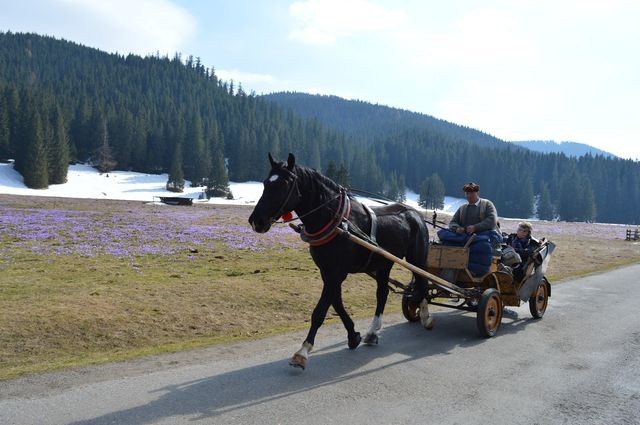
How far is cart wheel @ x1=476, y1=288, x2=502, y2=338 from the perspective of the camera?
349 inches

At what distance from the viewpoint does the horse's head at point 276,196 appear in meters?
6.59

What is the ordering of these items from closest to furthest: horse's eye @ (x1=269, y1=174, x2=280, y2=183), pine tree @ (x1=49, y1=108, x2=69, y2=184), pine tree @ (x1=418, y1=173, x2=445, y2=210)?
1. horse's eye @ (x1=269, y1=174, x2=280, y2=183)
2. pine tree @ (x1=49, y1=108, x2=69, y2=184)
3. pine tree @ (x1=418, y1=173, x2=445, y2=210)

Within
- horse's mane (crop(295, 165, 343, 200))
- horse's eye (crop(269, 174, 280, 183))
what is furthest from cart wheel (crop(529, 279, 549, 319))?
horse's eye (crop(269, 174, 280, 183))

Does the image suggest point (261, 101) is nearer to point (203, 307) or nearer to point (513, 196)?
point (513, 196)

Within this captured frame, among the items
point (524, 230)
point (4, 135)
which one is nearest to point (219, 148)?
point (4, 135)

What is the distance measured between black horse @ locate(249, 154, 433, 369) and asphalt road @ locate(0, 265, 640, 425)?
28.2 inches

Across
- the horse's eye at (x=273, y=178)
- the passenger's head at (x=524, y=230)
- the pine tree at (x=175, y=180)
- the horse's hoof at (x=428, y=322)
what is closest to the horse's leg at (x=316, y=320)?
the horse's eye at (x=273, y=178)

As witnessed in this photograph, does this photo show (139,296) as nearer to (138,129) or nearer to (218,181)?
(218,181)

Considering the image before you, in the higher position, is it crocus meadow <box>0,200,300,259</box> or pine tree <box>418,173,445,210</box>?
pine tree <box>418,173,445,210</box>

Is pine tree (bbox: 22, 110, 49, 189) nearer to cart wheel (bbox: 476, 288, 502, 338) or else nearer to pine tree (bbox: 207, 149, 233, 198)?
pine tree (bbox: 207, 149, 233, 198)

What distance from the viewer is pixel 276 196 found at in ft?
22.0

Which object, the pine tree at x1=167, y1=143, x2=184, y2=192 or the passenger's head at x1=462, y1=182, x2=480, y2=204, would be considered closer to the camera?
the passenger's head at x1=462, y1=182, x2=480, y2=204

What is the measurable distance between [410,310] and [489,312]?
1657 millimetres

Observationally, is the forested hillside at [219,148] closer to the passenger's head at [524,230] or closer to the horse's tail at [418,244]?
the passenger's head at [524,230]
